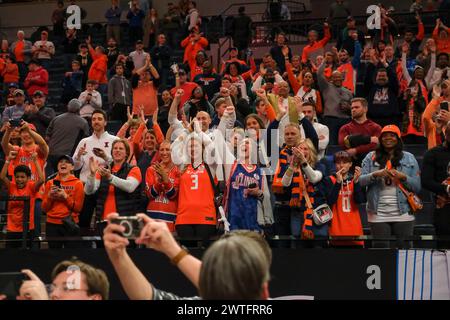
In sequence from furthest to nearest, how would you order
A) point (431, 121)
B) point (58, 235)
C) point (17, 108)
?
point (17, 108) → point (431, 121) → point (58, 235)

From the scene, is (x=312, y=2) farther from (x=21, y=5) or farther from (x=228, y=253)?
(x=228, y=253)

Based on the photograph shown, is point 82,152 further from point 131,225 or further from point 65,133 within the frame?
point 131,225

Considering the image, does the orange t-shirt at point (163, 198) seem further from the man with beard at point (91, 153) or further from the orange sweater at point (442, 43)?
the orange sweater at point (442, 43)

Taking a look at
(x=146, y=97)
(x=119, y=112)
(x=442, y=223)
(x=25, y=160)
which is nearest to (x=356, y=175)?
(x=442, y=223)

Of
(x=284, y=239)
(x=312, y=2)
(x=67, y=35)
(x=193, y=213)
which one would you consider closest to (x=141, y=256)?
(x=193, y=213)

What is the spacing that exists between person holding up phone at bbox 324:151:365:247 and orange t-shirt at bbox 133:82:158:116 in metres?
5.95

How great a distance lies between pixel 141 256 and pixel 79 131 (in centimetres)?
340

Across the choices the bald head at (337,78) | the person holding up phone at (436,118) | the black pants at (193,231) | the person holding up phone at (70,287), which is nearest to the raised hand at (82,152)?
the black pants at (193,231)

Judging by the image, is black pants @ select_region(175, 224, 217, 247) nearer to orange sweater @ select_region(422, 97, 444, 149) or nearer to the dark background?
the dark background

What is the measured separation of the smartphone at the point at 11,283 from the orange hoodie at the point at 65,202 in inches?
223

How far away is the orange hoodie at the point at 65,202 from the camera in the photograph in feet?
33.1

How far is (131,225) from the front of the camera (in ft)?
11.3

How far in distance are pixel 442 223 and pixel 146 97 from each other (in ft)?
23.3
